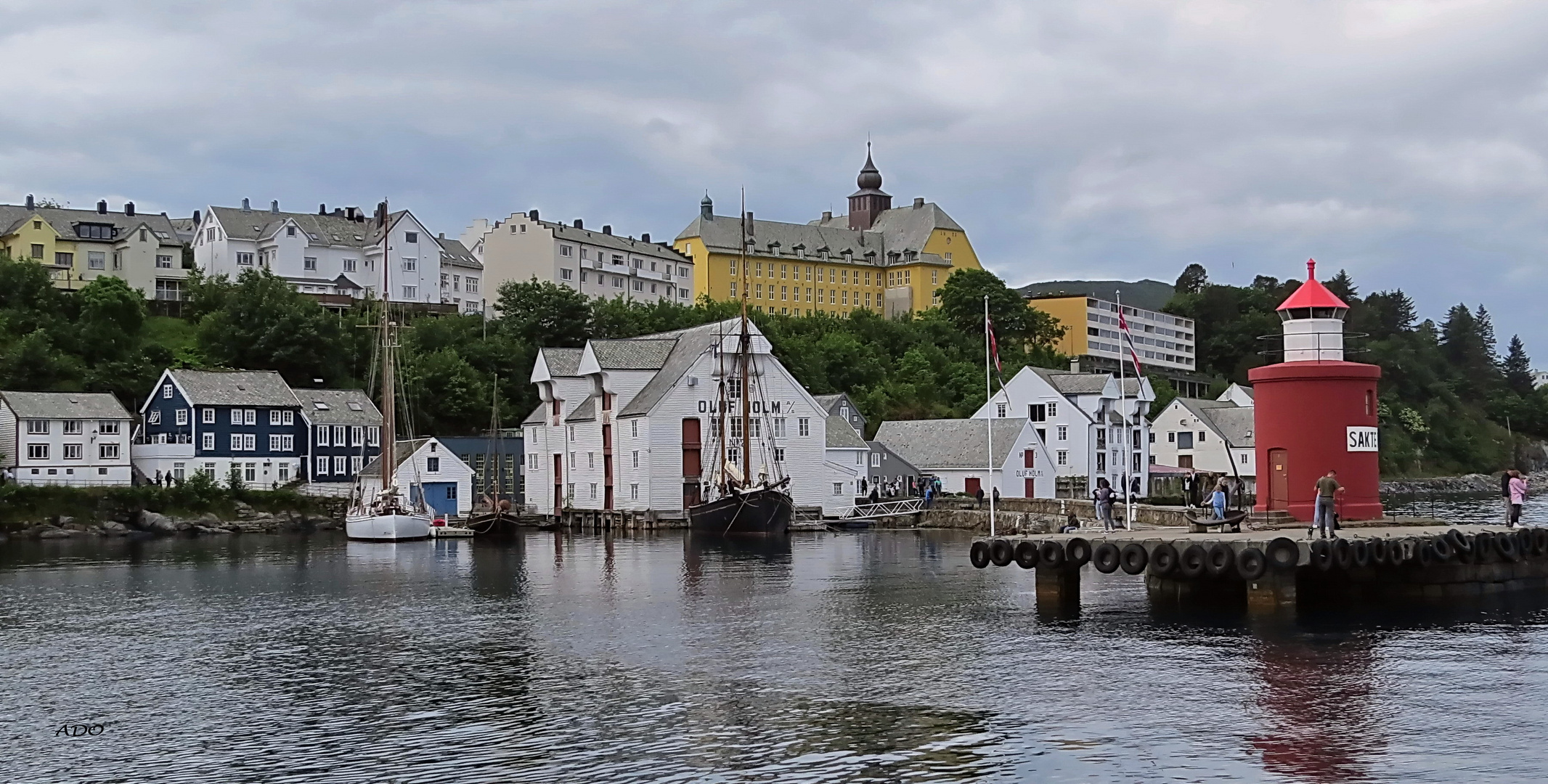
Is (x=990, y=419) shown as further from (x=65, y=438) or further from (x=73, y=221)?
(x=73, y=221)

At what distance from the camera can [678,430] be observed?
80.6 m

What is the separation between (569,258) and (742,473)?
189 ft

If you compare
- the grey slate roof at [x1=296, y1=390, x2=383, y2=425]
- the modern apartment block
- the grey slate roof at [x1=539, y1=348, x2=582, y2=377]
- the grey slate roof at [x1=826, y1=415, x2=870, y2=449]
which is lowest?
the grey slate roof at [x1=826, y1=415, x2=870, y2=449]

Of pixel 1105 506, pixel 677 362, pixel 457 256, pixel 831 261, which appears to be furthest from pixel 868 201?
pixel 1105 506

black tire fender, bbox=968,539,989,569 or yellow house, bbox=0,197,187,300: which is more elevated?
yellow house, bbox=0,197,187,300

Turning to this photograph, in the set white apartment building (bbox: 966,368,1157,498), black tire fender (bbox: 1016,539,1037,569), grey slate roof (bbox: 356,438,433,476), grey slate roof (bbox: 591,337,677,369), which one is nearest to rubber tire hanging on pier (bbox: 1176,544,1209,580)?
black tire fender (bbox: 1016,539,1037,569)

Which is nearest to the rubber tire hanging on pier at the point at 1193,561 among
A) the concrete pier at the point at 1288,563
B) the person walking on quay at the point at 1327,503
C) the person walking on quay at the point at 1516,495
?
the concrete pier at the point at 1288,563

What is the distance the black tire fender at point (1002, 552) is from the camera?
35781mm

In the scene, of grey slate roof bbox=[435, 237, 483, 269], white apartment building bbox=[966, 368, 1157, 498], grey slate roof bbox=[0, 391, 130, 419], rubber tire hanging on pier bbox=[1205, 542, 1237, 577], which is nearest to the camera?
rubber tire hanging on pier bbox=[1205, 542, 1237, 577]

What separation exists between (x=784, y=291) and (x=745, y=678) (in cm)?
13053

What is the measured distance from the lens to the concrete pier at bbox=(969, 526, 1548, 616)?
106ft

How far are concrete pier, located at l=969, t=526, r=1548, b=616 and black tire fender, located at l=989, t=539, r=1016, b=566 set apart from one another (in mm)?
33

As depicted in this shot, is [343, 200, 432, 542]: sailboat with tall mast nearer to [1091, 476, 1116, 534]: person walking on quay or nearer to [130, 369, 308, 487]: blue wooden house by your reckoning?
→ [130, 369, 308, 487]: blue wooden house

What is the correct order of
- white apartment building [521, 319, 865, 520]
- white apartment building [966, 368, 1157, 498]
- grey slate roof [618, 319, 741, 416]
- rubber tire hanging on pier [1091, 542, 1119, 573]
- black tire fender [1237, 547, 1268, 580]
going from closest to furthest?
black tire fender [1237, 547, 1268, 580] → rubber tire hanging on pier [1091, 542, 1119, 573] → white apartment building [521, 319, 865, 520] → grey slate roof [618, 319, 741, 416] → white apartment building [966, 368, 1157, 498]
